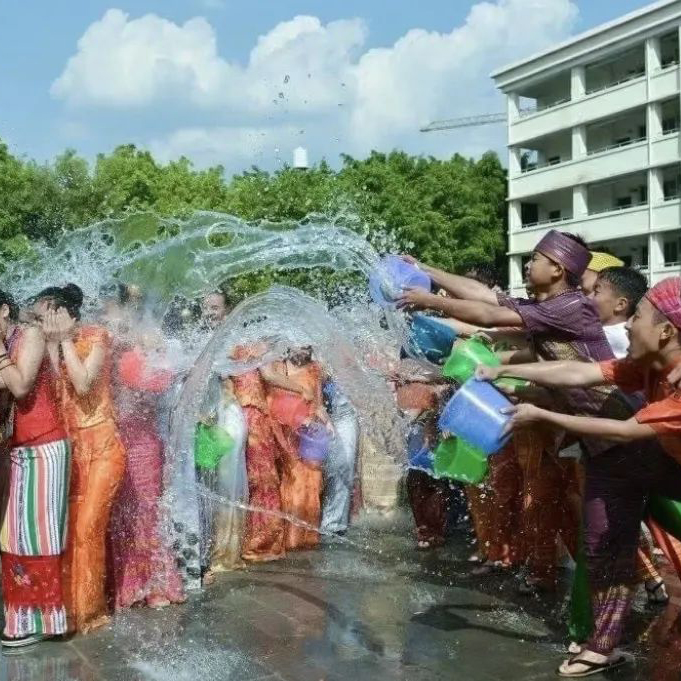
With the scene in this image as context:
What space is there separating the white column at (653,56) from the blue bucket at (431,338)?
3253cm

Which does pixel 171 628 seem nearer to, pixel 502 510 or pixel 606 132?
pixel 502 510

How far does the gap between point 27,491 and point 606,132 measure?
37952 millimetres

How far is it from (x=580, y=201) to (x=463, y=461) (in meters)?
36.6

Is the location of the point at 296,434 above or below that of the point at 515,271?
below

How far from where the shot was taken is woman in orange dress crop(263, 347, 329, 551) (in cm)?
714

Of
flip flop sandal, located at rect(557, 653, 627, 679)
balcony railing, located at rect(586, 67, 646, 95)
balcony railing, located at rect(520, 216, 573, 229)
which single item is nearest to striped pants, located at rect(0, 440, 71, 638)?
flip flop sandal, located at rect(557, 653, 627, 679)

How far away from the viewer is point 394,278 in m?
4.96

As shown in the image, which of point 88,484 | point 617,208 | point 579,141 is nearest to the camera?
point 88,484

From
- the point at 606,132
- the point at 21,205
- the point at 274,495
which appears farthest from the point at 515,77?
the point at 274,495

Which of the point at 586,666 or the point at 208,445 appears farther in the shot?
the point at 208,445

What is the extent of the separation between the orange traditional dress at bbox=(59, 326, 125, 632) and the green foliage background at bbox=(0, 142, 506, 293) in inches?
173

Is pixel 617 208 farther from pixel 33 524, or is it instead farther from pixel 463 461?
pixel 33 524

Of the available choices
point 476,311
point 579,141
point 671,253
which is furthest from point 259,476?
point 579,141

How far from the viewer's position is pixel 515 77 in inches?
1660
